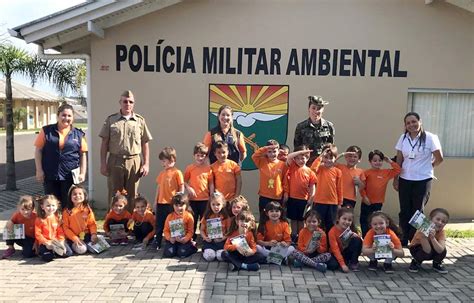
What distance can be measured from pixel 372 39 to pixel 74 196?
5.28 metres

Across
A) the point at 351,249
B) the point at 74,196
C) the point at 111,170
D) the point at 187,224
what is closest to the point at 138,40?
the point at 111,170

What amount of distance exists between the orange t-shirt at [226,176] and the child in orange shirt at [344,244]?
1352mm

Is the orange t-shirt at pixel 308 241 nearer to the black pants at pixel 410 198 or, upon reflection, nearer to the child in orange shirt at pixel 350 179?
the child in orange shirt at pixel 350 179

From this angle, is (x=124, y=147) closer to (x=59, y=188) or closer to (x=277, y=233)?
(x=59, y=188)

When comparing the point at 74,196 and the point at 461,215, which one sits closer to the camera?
the point at 74,196

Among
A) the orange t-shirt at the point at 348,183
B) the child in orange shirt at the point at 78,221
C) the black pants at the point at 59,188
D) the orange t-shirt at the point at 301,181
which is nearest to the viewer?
the child in orange shirt at the point at 78,221

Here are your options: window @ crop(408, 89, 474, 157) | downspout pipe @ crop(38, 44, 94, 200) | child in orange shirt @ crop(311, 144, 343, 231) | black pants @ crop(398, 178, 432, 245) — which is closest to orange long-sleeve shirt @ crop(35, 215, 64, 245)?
downspout pipe @ crop(38, 44, 94, 200)

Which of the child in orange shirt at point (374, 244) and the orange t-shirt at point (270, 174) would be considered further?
the orange t-shirt at point (270, 174)

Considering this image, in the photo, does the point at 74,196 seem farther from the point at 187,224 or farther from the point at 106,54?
the point at 106,54

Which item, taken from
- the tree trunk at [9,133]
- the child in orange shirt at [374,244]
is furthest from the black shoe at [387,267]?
the tree trunk at [9,133]

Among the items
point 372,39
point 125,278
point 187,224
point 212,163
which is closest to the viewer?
point 125,278

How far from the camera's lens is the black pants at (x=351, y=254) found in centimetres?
472

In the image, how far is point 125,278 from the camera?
439 centimetres

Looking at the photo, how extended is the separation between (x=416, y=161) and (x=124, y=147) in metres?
3.71
